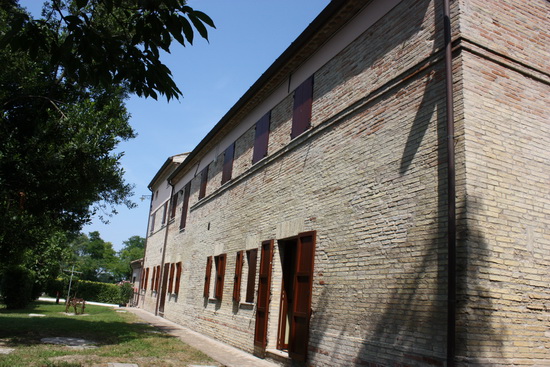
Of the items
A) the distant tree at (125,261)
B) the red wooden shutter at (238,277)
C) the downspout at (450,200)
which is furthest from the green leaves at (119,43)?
the distant tree at (125,261)

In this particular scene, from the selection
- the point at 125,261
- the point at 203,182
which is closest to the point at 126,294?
the point at 203,182

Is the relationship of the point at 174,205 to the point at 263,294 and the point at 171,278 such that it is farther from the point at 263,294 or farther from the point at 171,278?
the point at 263,294

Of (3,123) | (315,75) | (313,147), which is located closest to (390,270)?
(313,147)

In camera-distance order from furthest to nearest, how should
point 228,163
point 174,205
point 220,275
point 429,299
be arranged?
point 174,205 → point 228,163 → point 220,275 → point 429,299

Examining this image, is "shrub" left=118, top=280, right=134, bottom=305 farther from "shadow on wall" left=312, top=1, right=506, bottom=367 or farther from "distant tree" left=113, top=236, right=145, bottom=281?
"distant tree" left=113, top=236, right=145, bottom=281

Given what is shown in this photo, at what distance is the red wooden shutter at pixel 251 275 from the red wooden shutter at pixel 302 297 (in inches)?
99.8

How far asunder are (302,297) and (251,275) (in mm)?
3023

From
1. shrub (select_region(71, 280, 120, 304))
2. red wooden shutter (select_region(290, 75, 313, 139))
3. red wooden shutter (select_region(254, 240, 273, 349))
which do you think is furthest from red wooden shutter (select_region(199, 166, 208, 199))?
shrub (select_region(71, 280, 120, 304))

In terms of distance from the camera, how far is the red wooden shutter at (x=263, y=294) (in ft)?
32.1

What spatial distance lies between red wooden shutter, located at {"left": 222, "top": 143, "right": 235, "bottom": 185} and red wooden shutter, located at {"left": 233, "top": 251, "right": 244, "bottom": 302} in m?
3.12

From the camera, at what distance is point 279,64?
424 inches

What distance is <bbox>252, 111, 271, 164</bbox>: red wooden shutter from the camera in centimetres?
1168

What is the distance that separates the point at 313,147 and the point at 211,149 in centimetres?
866

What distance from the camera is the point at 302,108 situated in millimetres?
9898
